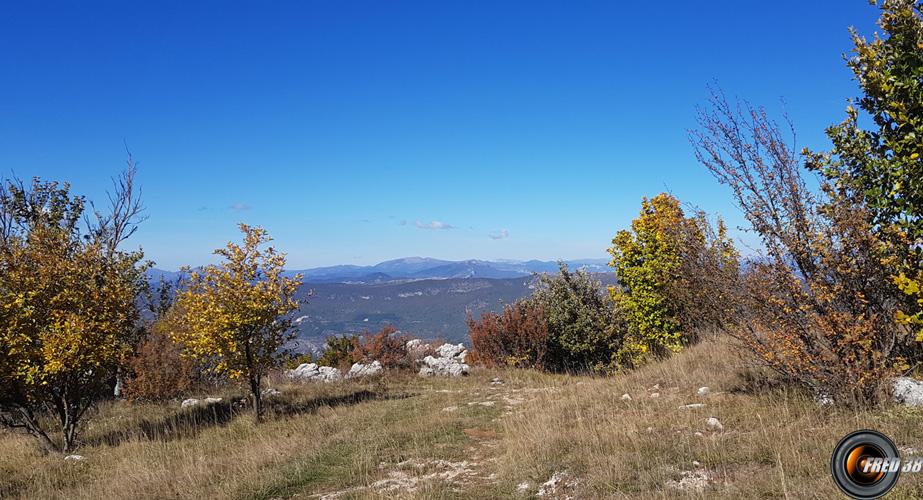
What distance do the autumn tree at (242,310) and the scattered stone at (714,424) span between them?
971 cm

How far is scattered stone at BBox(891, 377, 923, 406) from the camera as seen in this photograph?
648 centimetres

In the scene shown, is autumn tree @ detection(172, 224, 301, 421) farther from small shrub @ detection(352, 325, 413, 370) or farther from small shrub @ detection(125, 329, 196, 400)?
small shrub @ detection(352, 325, 413, 370)

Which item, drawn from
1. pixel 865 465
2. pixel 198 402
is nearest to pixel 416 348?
pixel 198 402

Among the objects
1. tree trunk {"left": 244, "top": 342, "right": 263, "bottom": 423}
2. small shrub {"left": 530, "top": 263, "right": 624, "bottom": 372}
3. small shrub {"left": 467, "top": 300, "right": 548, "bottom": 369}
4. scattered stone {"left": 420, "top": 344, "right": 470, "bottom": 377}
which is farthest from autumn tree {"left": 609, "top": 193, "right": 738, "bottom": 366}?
tree trunk {"left": 244, "top": 342, "right": 263, "bottom": 423}

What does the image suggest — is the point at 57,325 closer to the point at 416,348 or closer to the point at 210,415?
the point at 210,415

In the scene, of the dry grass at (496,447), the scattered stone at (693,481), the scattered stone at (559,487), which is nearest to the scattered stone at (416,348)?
the dry grass at (496,447)

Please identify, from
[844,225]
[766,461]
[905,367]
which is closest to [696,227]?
[844,225]

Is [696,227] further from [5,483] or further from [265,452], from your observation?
[5,483]

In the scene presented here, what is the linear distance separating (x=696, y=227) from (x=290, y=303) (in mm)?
9783

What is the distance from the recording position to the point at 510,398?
1416 cm

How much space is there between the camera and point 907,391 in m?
6.61

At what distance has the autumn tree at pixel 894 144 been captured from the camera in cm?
569

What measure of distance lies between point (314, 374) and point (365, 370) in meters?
2.38

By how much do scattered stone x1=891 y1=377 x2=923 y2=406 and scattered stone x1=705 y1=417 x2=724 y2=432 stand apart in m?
2.15
